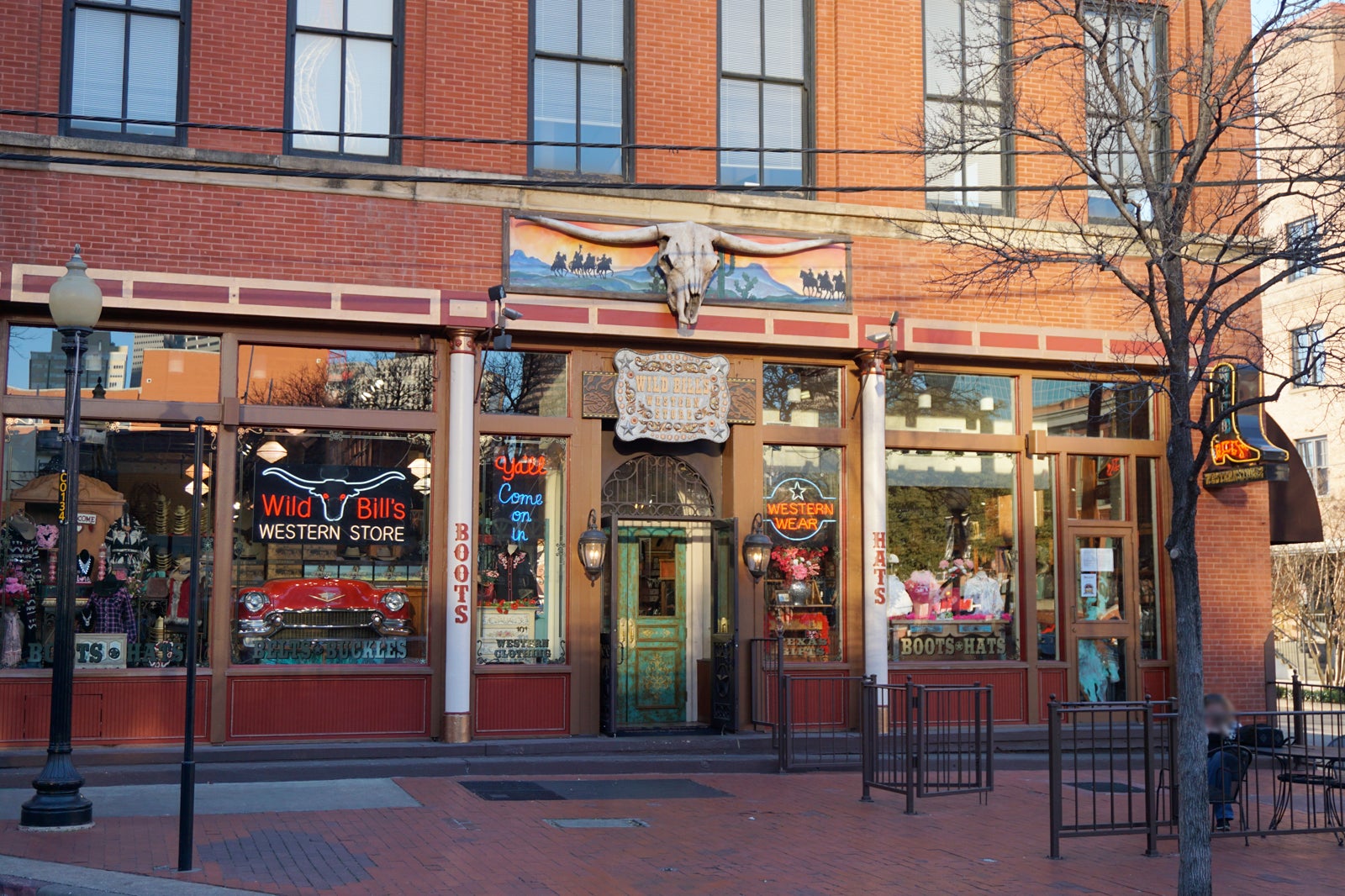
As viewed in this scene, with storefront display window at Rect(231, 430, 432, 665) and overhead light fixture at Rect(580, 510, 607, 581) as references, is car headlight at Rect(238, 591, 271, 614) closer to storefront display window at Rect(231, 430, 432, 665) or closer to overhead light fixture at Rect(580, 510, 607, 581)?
storefront display window at Rect(231, 430, 432, 665)

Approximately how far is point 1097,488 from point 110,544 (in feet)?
38.5

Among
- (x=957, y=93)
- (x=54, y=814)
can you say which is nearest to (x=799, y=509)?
(x=957, y=93)

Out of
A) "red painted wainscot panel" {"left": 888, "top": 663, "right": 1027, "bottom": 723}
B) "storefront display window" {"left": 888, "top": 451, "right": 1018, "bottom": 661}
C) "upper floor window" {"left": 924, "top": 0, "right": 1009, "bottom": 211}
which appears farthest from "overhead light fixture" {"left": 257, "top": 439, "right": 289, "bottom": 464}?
"upper floor window" {"left": 924, "top": 0, "right": 1009, "bottom": 211}

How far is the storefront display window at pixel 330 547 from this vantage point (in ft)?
45.4

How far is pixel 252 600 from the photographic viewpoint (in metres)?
13.8

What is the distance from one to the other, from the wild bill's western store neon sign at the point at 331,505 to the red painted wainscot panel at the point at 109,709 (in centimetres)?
175

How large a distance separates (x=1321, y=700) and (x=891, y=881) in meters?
7.89

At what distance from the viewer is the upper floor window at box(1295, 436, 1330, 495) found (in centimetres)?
3484

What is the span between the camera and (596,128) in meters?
15.4

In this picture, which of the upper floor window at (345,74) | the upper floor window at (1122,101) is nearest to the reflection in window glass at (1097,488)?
the upper floor window at (1122,101)

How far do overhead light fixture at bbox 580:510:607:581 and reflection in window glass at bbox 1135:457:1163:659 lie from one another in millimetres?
7141

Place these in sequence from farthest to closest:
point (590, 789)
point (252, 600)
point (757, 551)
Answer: point (757, 551), point (252, 600), point (590, 789)

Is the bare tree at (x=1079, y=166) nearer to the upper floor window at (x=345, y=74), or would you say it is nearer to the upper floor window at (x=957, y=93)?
the upper floor window at (x=957, y=93)

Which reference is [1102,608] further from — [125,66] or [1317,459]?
[1317,459]
